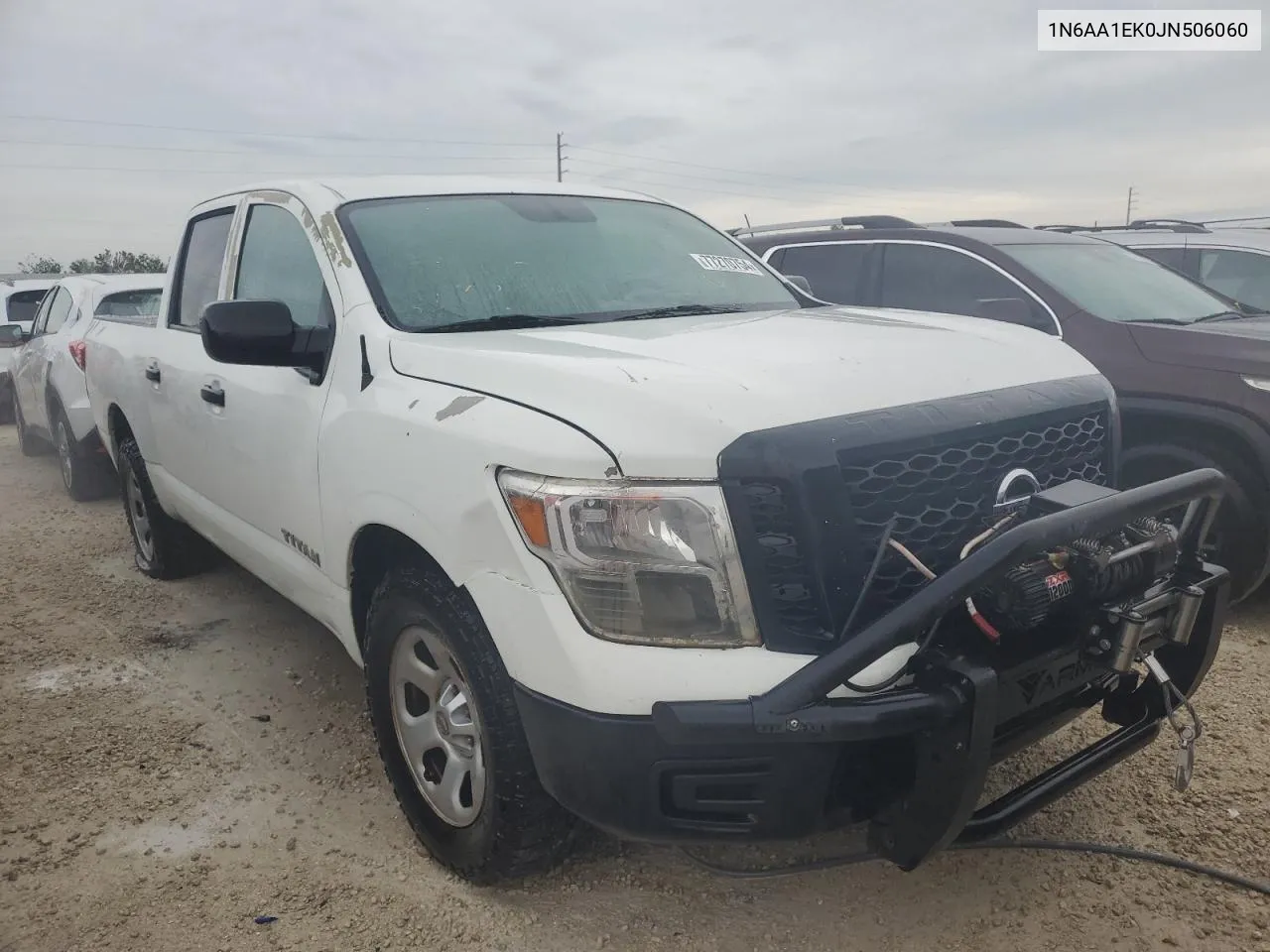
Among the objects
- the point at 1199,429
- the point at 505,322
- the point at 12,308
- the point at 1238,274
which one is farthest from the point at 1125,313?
the point at 12,308

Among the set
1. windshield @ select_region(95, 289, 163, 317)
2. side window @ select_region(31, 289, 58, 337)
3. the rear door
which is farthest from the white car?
the rear door

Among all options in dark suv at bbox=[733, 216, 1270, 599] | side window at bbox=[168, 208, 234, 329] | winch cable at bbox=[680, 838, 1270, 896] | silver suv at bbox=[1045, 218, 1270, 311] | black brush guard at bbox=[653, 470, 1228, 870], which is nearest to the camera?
black brush guard at bbox=[653, 470, 1228, 870]

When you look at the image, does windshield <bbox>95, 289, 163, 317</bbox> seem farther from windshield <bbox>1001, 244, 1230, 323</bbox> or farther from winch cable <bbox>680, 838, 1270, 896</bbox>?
winch cable <bbox>680, 838, 1270, 896</bbox>

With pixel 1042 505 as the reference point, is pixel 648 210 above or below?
above

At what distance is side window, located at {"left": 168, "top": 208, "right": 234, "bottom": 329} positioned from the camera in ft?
12.7

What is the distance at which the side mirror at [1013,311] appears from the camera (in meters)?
4.72

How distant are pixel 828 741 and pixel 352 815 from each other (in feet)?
5.45

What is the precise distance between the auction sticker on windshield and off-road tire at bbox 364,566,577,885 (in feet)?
5.44

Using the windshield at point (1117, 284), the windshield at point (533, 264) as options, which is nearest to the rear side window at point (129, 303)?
the windshield at point (533, 264)

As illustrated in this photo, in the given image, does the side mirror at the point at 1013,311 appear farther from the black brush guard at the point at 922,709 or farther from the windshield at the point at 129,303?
the windshield at the point at 129,303

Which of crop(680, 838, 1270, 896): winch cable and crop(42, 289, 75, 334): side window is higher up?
crop(42, 289, 75, 334): side window

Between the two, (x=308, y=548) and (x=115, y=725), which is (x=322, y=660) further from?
(x=308, y=548)

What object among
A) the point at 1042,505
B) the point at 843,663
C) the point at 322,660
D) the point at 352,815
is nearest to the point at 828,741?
the point at 843,663

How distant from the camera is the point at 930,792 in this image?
6.05ft
